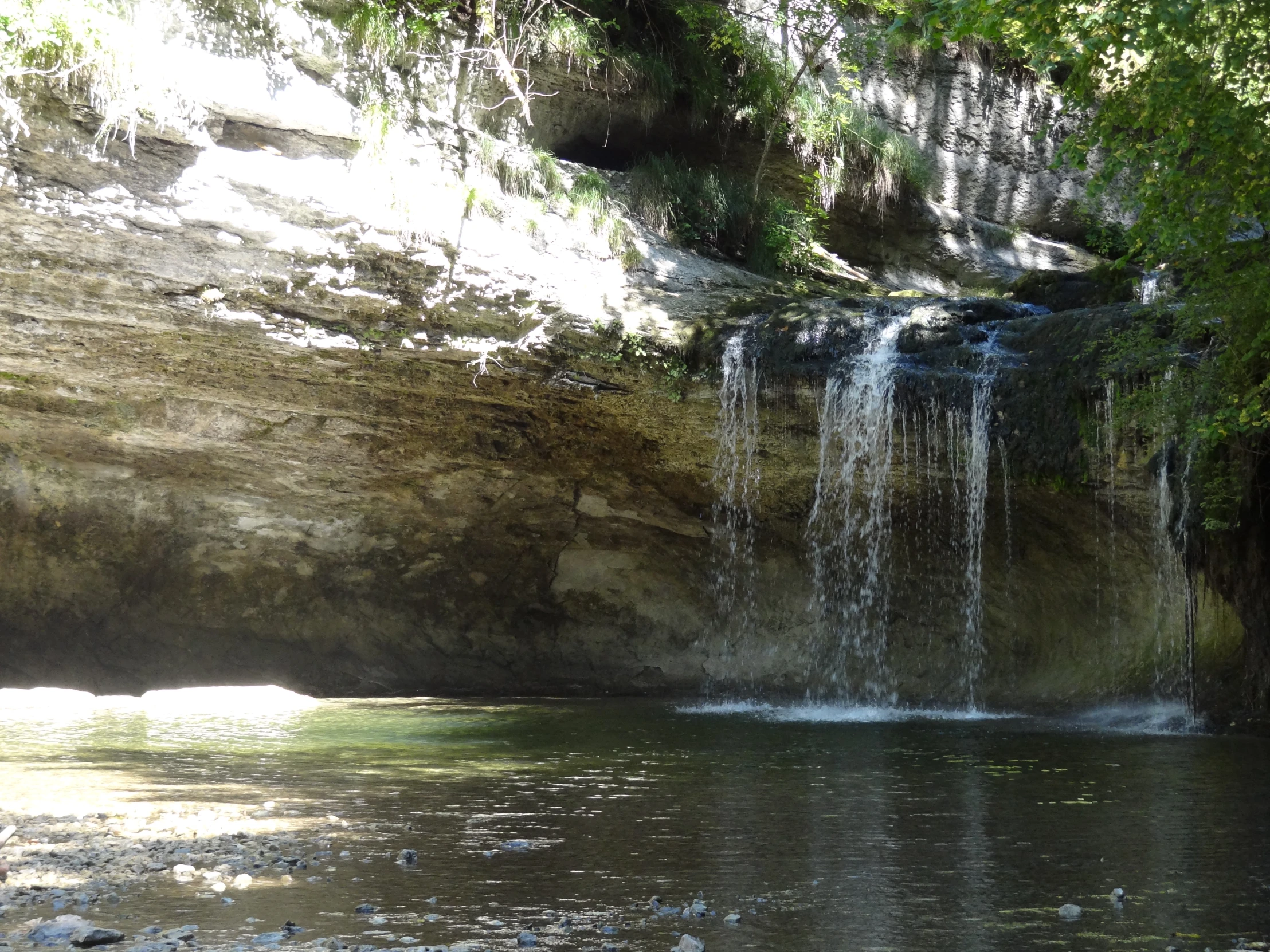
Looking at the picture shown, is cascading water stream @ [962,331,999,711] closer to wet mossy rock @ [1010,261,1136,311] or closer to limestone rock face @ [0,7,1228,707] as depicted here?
limestone rock face @ [0,7,1228,707]

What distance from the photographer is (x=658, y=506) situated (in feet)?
44.7

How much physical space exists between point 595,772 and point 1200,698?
6.46 meters

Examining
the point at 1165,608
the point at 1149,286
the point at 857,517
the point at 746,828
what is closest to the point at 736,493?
the point at 857,517

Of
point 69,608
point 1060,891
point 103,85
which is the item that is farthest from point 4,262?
point 1060,891

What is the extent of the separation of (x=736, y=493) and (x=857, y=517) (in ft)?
4.49

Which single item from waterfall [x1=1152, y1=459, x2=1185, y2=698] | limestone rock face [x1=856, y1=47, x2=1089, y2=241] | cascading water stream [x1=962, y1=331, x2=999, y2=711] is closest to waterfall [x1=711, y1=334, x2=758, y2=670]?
cascading water stream [x1=962, y1=331, x2=999, y2=711]

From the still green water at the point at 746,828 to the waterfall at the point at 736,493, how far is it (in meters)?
3.46

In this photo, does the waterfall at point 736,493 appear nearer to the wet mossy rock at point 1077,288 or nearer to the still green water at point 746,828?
the still green water at point 746,828

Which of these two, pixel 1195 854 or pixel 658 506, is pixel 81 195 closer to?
pixel 658 506

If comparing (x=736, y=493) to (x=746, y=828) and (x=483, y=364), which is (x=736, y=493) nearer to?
(x=483, y=364)

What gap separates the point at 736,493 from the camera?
13195 millimetres

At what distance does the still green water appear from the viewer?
391 cm

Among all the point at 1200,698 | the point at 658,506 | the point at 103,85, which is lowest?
the point at 1200,698

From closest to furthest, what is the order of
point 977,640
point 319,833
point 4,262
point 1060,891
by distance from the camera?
1. point 1060,891
2. point 319,833
3. point 4,262
4. point 977,640
